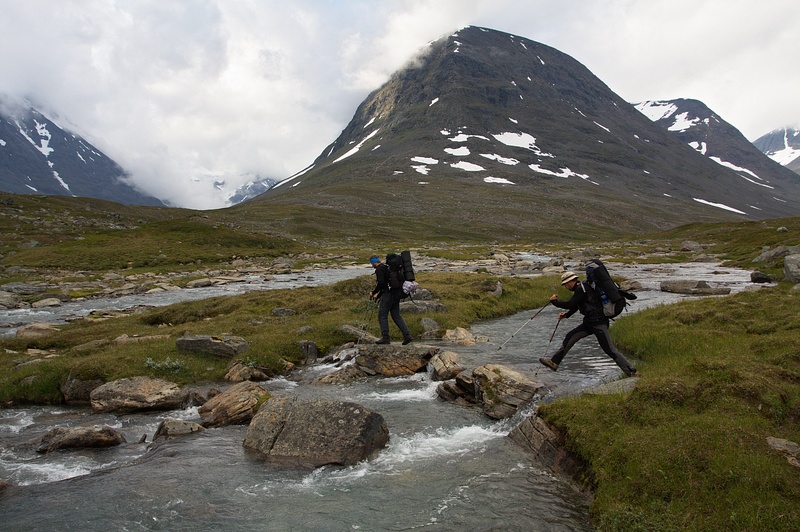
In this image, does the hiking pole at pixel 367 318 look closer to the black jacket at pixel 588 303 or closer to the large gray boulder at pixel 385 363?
the large gray boulder at pixel 385 363

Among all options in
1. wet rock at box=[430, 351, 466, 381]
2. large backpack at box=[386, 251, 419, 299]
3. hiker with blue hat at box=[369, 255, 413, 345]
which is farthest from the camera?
hiker with blue hat at box=[369, 255, 413, 345]

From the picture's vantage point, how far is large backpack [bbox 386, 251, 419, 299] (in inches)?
738

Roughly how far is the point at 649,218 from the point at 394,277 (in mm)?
200435

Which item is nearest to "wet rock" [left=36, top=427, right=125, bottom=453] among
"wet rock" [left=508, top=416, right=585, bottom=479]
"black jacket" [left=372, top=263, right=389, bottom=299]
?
"black jacket" [left=372, top=263, right=389, bottom=299]

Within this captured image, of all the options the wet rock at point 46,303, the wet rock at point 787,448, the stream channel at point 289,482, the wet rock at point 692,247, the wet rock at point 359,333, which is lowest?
the stream channel at point 289,482

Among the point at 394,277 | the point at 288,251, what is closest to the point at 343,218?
the point at 288,251

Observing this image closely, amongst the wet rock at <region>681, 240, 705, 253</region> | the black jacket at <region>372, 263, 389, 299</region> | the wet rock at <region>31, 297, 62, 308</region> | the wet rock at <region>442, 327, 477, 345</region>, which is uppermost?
the black jacket at <region>372, 263, 389, 299</region>

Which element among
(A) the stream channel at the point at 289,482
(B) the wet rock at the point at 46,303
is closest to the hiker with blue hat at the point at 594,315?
(A) the stream channel at the point at 289,482

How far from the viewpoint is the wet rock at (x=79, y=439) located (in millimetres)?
11742

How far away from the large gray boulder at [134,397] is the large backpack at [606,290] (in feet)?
46.7

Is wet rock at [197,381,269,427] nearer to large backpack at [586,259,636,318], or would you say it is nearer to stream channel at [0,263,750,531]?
stream channel at [0,263,750,531]

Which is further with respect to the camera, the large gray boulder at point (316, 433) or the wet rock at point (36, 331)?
the wet rock at point (36, 331)

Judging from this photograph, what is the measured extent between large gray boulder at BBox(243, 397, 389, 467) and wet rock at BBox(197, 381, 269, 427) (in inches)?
69.1

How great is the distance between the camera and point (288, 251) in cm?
8700
